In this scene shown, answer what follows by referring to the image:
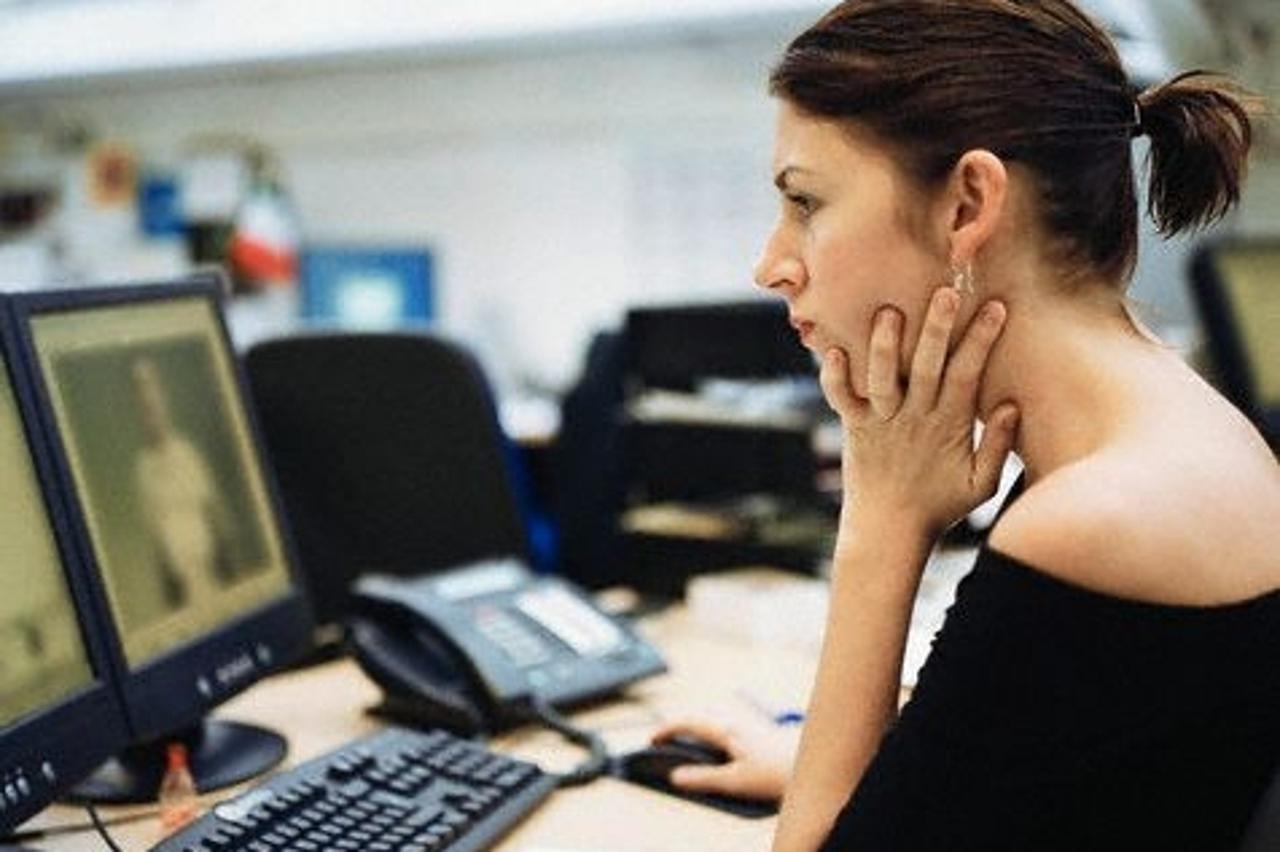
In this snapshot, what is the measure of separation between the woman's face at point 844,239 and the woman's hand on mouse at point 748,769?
343 millimetres

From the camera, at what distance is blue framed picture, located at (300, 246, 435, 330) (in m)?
3.95

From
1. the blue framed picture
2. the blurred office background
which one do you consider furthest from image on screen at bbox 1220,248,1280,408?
the blue framed picture

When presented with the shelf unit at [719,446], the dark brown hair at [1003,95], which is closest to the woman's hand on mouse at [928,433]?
the dark brown hair at [1003,95]

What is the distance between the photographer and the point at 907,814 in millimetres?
812

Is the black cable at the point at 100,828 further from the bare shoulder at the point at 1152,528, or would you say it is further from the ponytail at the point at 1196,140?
the ponytail at the point at 1196,140

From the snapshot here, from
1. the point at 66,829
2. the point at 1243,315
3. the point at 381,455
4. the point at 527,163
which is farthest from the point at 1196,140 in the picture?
the point at 527,163

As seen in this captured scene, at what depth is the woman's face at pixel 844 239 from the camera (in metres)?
0.94

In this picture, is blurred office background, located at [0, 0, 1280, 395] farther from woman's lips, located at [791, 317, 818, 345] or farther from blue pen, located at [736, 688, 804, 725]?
woman's lips, located at [791, 317, 818, 345]

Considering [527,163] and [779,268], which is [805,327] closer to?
[779,268]

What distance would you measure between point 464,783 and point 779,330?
1.04 metres

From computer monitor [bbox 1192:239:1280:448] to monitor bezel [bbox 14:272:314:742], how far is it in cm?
165

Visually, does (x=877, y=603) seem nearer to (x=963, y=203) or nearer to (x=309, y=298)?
(x=963, y=203)

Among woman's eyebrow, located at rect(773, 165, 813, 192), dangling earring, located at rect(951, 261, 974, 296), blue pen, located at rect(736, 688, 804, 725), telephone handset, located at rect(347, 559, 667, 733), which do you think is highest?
woman's eyebrow, located at rect(773, 165, 813, 192)

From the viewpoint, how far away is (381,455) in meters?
2.10
